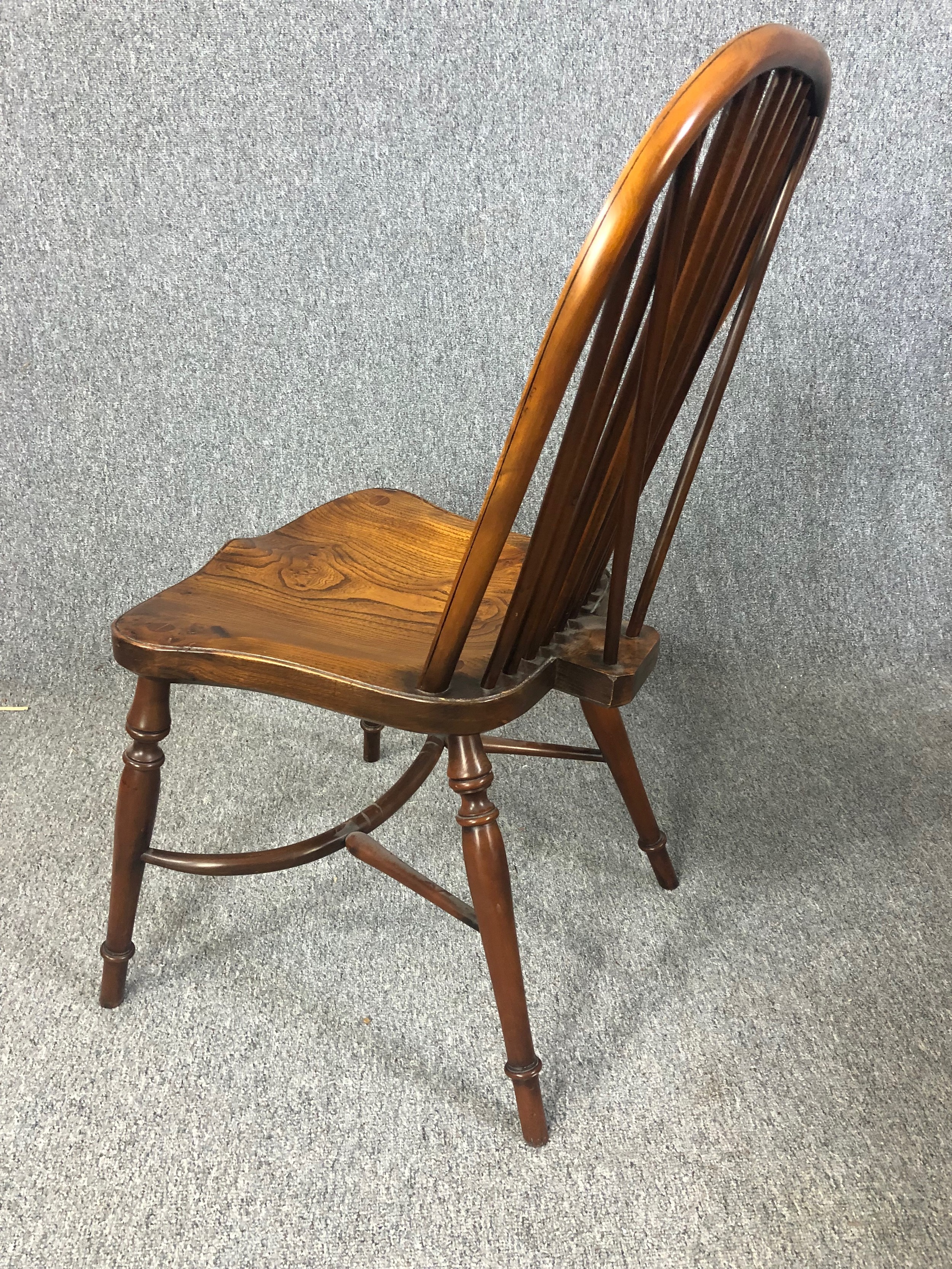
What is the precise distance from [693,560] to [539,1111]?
105 cm

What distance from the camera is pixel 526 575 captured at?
30.5 inches

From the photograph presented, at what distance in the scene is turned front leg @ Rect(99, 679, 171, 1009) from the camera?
98cm

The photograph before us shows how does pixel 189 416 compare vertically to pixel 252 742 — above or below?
above

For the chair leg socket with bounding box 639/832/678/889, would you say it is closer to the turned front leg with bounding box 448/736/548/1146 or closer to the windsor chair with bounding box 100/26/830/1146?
the windsor chair with bounding box 100/26/830/1146

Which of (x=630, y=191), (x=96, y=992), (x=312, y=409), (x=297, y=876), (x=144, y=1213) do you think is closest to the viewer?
(x=630, y=191)

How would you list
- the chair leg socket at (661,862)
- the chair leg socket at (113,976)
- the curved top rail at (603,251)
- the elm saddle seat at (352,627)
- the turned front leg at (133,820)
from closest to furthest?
the curved top rail at (603,251)
the elm saddle seat at (352,627)
the turned front leg at (133,820)
the chair leg socket at (113,976)
the chair leg socket at (661,862)

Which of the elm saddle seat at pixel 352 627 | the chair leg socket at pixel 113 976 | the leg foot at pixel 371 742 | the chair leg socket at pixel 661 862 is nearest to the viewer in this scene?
the elm saddle seat at pixel 352 627

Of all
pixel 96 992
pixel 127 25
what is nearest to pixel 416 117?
pixel 127 25

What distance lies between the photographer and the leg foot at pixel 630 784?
1165 millimetres

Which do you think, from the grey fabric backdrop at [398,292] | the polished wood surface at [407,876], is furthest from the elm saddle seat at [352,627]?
the grey fabric backdrop at [398,292]

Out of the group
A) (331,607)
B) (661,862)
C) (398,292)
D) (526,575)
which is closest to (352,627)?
(331,607)

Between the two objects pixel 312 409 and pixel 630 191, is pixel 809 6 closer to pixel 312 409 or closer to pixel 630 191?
pixel 312 409

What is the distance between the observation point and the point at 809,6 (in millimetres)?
1524

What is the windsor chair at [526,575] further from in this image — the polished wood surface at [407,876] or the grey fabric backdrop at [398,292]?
the grey fabric backdrop at [398,292]
